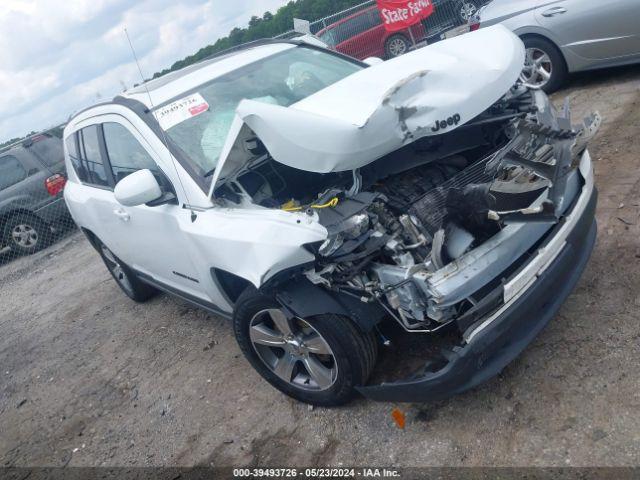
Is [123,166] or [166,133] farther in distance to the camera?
[123,166]

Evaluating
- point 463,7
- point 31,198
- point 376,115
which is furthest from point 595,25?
point 31,198

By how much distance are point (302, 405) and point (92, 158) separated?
8.57ft

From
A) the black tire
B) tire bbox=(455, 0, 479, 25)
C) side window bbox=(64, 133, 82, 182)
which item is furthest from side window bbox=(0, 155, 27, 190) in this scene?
tire bbox=(455, 0, 479, 25)

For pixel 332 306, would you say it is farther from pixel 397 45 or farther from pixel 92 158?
pixel 397 45

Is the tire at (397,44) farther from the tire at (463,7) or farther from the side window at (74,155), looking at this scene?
the side window at (74,155)

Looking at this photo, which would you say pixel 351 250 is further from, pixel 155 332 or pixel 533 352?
pixel 155 332

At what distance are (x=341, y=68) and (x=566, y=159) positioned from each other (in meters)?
2.21

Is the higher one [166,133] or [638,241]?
[166,133]

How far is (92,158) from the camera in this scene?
14.1 feet

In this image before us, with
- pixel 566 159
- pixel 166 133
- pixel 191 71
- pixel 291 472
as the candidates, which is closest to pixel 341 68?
pixel 191 71

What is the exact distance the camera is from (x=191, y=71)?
402 cm

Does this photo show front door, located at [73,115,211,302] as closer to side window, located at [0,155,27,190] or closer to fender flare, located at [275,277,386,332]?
fender flare, located at [275,277,386,332]

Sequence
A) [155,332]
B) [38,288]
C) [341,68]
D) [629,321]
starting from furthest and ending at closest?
[38,288] < [155,332] < [341,68] < [629,321]

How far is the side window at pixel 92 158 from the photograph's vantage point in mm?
4137
